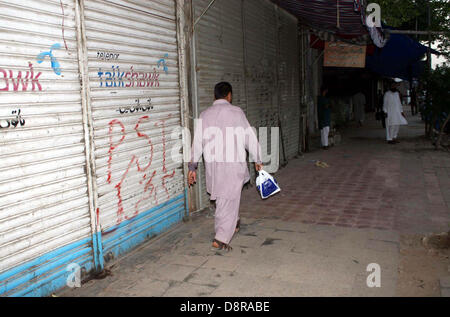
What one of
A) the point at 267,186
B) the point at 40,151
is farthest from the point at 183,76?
the point at 40,151

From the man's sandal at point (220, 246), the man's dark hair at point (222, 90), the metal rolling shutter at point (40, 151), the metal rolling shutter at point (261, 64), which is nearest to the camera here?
the metal rolling shutter at point (40, 151)

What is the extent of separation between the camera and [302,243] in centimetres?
463

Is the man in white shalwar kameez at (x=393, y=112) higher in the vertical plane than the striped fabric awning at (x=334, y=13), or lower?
lower

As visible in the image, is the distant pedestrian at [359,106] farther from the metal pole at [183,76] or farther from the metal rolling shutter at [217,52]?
the metal pole at [183,76]

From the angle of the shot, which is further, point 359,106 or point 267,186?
point 359,106

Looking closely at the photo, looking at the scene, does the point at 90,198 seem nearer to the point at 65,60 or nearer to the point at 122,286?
the point at 122,286

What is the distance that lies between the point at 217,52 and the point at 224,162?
8.65 feet

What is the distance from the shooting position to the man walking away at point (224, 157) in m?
4.55

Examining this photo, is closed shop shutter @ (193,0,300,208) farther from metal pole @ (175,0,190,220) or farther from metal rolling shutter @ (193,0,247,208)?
metal pole @ (175,0,190,220)

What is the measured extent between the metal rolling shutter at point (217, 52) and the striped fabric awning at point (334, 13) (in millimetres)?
1563

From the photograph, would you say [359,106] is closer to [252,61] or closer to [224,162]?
[252,61]

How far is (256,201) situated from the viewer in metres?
6.75

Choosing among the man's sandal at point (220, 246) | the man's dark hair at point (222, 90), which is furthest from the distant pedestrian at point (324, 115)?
the man's sandal at point (220, 246)

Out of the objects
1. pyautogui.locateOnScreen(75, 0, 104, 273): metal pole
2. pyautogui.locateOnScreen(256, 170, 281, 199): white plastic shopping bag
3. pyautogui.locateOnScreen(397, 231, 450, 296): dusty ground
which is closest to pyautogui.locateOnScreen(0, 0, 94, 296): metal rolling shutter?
pyautogui.locateOnScreen(75, 0, 104, 273): metal pole
